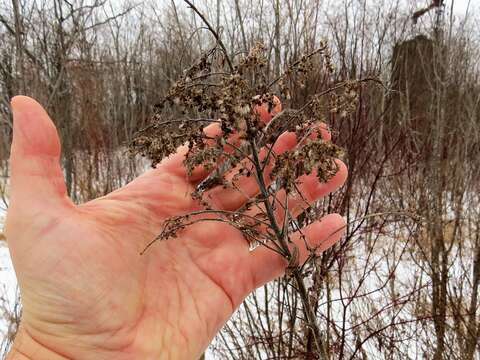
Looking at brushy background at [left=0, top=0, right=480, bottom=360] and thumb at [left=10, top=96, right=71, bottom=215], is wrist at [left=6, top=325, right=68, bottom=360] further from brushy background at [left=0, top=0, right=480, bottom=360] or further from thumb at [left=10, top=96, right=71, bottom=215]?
brushy background at [left=0, top=0, right=480, bottom=360]

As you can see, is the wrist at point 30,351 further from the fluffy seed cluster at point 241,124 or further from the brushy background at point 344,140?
the brushy background at point 344,140

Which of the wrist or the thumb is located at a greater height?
the thumb

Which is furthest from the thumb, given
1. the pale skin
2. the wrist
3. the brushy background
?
the brushy background

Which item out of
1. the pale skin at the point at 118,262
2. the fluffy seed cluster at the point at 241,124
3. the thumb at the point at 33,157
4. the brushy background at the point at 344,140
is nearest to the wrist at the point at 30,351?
the pale skin at the point at 118,262

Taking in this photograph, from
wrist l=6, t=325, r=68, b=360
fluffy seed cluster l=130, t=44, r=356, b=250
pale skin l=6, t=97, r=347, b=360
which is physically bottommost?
wrist l=6, t=325, r=68, b=360

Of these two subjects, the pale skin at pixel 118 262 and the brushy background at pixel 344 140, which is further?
the brushy background at pixel 344 140

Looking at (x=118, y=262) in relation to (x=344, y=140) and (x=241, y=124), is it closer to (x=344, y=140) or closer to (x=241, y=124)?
(x=241, y=124)

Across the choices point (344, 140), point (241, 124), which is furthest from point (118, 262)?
point (344, 140)

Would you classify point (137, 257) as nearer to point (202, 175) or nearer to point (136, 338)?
point (136, 338)
